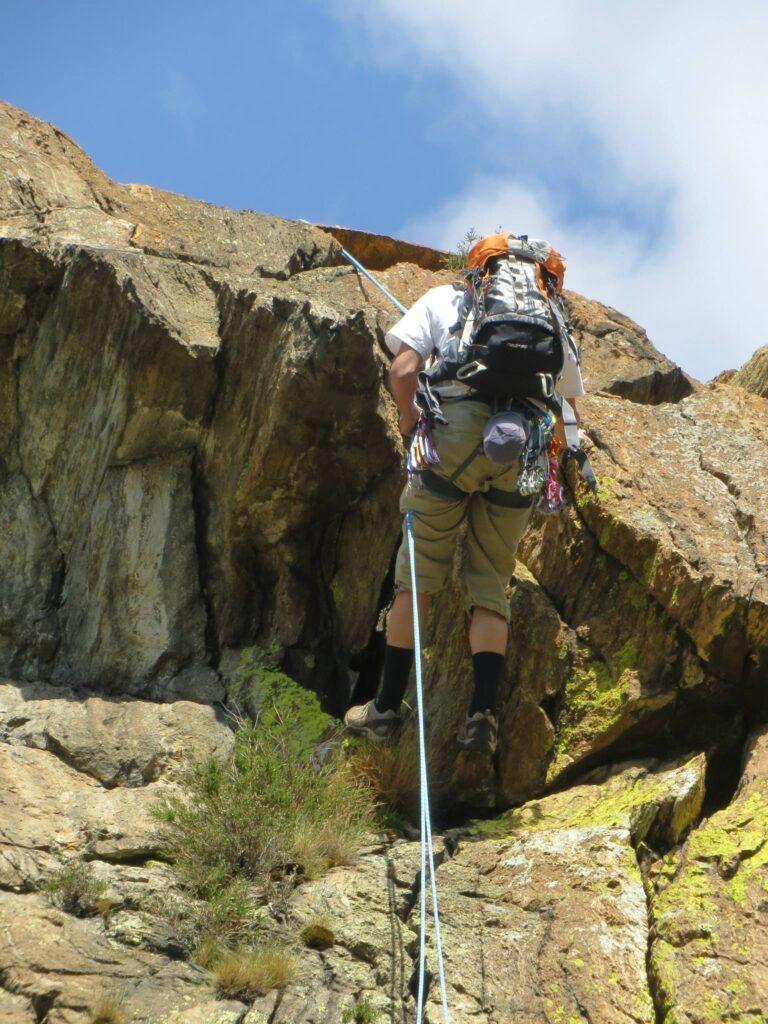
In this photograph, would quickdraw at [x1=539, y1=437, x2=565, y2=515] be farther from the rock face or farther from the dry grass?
the dry grass

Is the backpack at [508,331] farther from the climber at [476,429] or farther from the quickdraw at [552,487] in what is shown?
the quickdraw at [552,487]

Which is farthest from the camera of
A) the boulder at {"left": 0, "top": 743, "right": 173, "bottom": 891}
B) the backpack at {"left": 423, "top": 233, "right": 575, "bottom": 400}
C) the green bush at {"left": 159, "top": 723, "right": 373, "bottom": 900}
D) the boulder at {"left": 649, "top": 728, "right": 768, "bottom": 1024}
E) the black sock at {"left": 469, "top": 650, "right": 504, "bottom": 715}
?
the black sock at {"left": 469, "top": 650, "right": 504, "bottom": 715}

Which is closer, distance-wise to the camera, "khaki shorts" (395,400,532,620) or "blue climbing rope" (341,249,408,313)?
"khaki shorts" (395,400,532,620)

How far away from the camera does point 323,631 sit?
27.9ft

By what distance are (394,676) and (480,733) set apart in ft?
2.02

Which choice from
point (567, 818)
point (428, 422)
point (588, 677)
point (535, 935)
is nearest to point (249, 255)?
point (428, 422)

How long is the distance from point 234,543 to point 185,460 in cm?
78

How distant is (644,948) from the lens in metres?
5.84

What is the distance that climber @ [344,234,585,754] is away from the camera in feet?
21.3

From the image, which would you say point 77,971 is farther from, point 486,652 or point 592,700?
point 592,700

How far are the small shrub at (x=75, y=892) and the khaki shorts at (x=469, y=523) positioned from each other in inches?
92.4

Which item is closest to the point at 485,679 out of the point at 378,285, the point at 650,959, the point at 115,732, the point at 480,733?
the point at 480,733

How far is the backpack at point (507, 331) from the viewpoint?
6410 mm

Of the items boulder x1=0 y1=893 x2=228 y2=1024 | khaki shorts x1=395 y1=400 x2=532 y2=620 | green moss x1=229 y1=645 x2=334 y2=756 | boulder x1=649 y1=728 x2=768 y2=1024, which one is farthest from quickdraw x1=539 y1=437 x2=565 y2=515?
boulder x1=0 y1=893 x2=228 y2=1024
